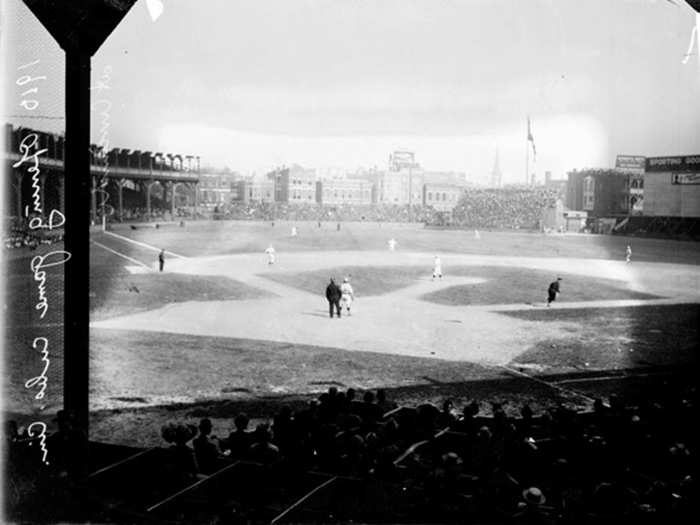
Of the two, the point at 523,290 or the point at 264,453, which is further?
the point at 523,290

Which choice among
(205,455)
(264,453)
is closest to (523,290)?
(264,453)

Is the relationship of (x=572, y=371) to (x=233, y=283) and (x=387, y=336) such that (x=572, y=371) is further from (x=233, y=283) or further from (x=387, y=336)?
(x=233, y=283)

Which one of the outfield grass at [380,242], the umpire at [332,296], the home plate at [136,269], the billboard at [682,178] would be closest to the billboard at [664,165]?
the billboard at [682,178]

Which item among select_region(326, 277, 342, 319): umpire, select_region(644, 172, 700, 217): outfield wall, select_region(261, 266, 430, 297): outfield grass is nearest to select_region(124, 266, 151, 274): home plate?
select_region(261, 266, 430, 297): outfield grass

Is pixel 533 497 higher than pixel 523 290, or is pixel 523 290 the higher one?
pixel 533 497

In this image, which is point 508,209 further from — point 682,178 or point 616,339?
point 616,339

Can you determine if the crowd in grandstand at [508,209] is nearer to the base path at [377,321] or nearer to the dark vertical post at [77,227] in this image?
the base path at [377,321]
